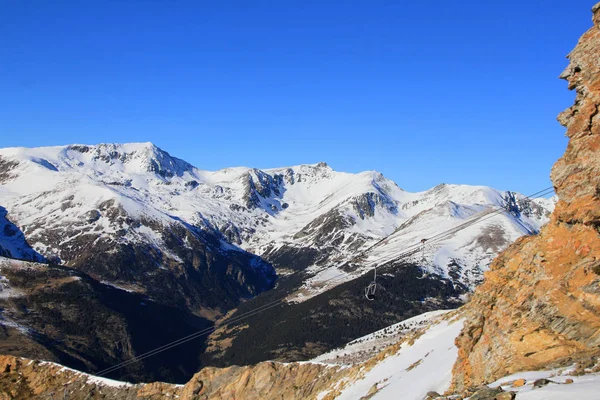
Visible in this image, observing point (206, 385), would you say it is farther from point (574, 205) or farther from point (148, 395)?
point (574, 205)

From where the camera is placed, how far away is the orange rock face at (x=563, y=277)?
2505 cm

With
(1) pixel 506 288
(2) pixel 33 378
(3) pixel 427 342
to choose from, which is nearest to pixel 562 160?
(1) pixel 506 288

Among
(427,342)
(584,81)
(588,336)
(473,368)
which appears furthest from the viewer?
(427,342)

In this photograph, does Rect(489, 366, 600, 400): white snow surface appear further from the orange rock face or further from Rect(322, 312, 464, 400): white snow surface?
Rect(322, 312, 464, 400): white snow surface

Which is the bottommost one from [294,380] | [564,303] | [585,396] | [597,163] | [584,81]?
[294,380]

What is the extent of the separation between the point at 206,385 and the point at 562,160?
67.5m

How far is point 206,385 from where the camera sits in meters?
81.8

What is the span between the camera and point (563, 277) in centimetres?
2630

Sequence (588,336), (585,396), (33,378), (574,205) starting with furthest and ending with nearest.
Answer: (33,378)
(574,205)
(588,336)
(585,396)

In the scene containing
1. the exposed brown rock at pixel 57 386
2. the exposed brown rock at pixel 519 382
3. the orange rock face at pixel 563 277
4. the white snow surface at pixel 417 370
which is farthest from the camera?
the exposed brown rock at pixel 57 386

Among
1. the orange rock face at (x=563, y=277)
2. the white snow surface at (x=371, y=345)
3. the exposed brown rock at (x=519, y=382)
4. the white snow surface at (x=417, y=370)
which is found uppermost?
the orange rock face at (x=563, y=277)

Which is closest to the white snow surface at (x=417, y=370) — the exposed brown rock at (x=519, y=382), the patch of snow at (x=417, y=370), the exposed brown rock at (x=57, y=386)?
the patch of snow at (x=417, y=370)

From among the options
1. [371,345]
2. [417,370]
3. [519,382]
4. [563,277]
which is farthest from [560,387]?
[371,345]

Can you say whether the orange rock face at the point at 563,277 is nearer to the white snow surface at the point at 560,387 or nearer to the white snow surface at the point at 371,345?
the white snow surface at the point at 560,387
